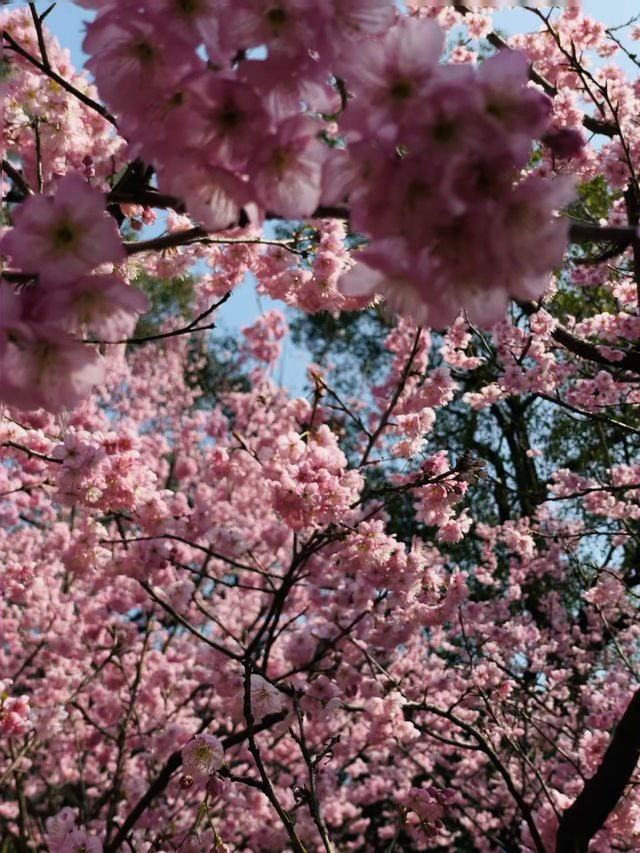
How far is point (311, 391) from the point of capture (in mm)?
5121

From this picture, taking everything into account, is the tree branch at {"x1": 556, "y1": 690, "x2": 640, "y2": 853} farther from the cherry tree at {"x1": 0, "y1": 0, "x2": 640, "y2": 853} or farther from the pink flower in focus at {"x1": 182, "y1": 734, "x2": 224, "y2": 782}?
the pink flower in focus at {"x1": 182, "y1": 734, "x2": 224, "y2": 782}

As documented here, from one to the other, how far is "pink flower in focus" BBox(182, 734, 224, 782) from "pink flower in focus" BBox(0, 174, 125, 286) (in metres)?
1.98

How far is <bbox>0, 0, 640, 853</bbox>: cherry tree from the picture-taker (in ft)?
2.98

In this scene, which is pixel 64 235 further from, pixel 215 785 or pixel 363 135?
pixel 215 785

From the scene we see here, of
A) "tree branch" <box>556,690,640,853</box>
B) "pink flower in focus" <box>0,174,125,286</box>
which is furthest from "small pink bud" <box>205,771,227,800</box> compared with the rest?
"pink flower in focus" <box>0,174,125,286</box>

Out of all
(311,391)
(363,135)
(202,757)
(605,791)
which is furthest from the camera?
(311,391)

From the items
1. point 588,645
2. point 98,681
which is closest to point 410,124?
point 98,681

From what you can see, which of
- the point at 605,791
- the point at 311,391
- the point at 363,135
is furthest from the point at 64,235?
the point at 311,391

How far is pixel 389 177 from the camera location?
876mm

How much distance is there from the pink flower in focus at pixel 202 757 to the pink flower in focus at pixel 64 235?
198 cm

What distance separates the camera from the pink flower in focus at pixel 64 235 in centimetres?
96

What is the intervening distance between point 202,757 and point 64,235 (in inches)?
80.4

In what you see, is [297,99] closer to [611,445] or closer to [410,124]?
[410,124]

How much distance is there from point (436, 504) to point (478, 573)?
5.90 meters
